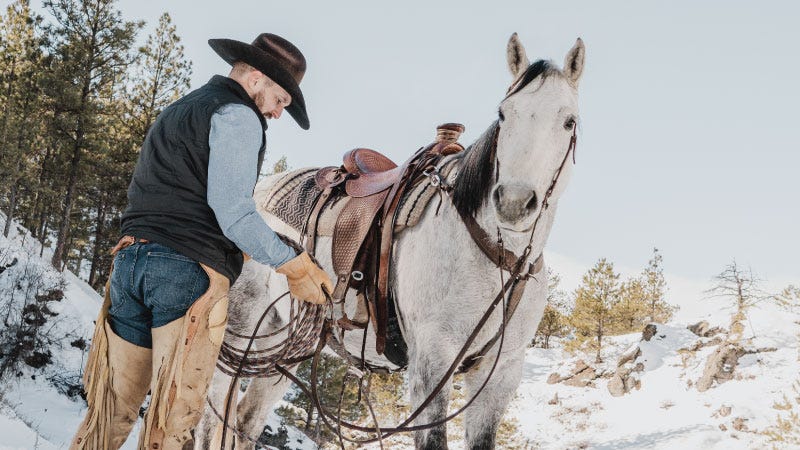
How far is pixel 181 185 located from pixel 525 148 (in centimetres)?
154

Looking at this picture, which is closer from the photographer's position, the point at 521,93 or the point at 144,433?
the point at 144,433

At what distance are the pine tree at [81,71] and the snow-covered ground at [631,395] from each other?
3.63m

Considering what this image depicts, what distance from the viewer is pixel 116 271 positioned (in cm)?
212

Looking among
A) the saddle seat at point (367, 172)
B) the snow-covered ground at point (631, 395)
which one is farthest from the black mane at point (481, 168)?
the snow-covered ground at point (631, 395)

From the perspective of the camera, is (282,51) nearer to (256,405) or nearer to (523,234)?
(523,234)

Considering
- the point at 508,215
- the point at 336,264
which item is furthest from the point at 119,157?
the point at 508,215

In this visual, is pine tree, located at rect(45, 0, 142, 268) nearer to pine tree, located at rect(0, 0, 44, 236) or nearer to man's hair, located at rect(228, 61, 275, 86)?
pine tree, located at rect(0, 0, 44, 236)

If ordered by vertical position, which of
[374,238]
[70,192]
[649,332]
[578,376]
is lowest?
[578,376]

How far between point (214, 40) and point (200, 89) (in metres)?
0.41

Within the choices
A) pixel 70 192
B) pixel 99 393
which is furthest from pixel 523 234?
pixel 70 192

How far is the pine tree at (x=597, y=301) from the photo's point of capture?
27516 mm

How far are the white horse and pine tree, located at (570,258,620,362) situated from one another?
26.0 metres

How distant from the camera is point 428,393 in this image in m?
2.83

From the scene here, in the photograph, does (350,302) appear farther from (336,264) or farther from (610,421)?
(610,421)
